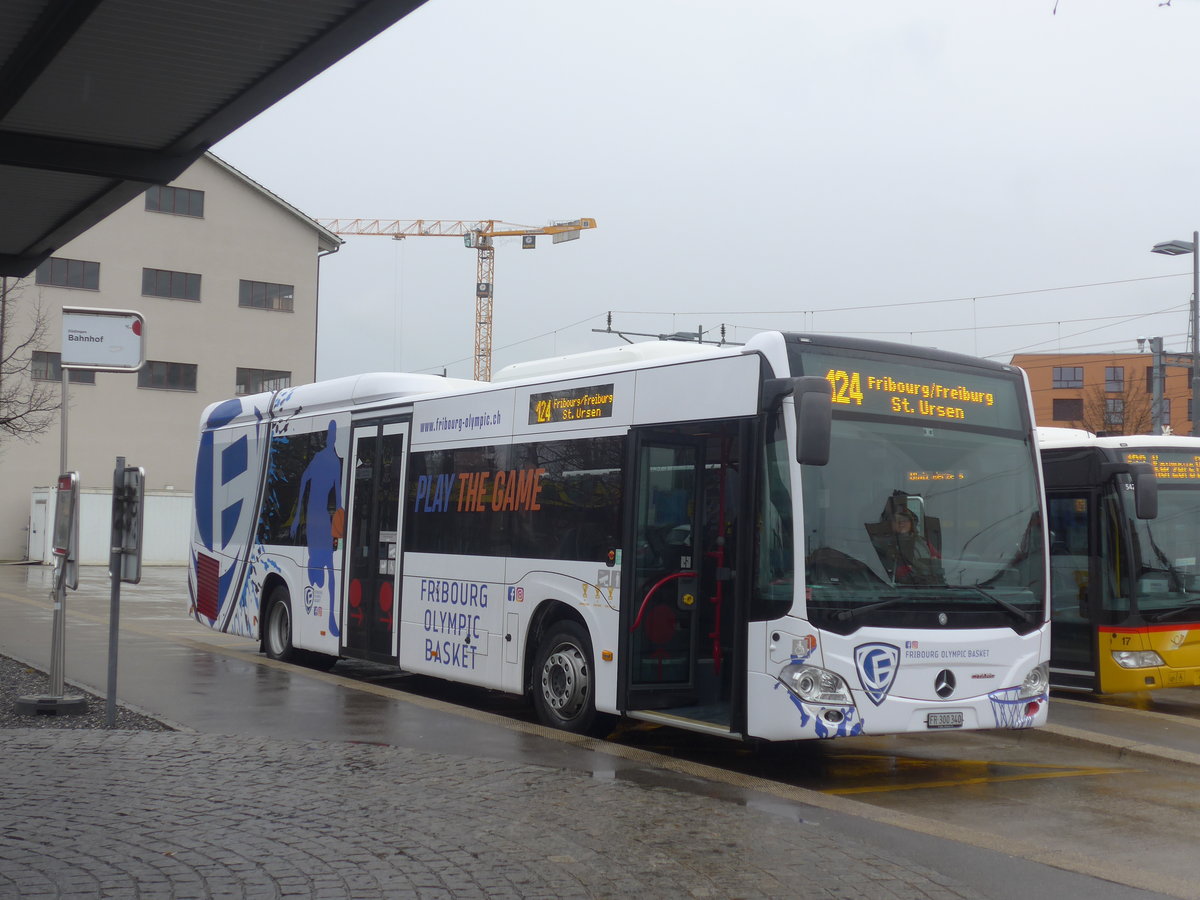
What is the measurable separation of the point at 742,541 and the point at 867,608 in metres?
0.93

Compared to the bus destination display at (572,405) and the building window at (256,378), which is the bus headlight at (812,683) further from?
the building window at (256,378)

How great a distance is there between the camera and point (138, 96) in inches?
260

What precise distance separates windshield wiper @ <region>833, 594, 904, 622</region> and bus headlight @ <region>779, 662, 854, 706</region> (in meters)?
0.36

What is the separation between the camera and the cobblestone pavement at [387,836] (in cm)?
573

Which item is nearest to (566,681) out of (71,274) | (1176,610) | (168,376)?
(1176,610)

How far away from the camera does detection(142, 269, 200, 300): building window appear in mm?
48719

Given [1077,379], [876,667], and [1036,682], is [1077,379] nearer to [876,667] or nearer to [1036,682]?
[1036,682]

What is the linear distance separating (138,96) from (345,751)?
4.50 meters

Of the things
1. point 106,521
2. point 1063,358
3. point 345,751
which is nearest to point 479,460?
point 345,751

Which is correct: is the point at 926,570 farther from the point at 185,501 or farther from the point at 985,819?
the point at 185,501

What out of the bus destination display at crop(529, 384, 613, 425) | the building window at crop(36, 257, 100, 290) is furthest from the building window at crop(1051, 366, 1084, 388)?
the bus destination display at crop(529, 384, 613, 425)

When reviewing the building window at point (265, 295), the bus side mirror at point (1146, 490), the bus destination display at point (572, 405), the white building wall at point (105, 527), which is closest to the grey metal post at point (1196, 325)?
the bus side mirror at point (1146, 490)

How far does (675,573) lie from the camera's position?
385 inches

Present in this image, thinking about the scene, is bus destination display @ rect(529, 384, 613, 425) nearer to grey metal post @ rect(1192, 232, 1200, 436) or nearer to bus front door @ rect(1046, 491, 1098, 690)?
bus front door @ rect(1046, 491, 1098, 690)
